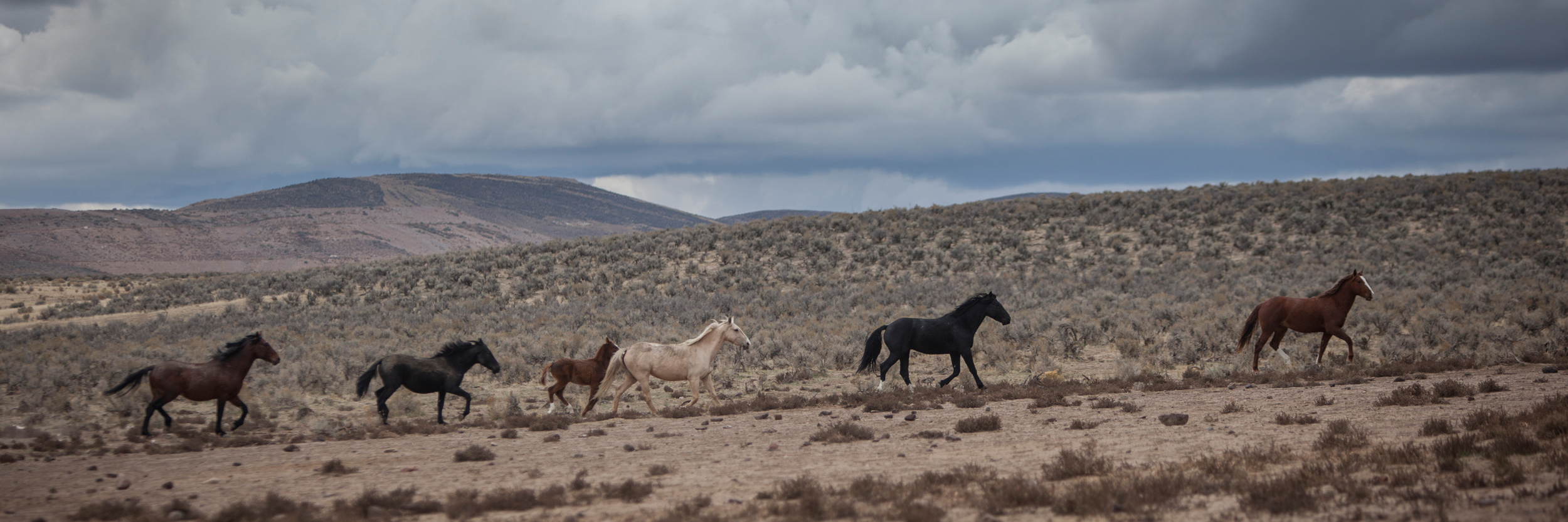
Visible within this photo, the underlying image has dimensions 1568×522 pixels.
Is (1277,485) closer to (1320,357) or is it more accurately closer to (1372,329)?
(1320,357)

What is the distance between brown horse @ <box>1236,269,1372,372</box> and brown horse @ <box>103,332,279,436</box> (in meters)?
16.0

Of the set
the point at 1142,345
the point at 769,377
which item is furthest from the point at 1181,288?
the point at 769,377

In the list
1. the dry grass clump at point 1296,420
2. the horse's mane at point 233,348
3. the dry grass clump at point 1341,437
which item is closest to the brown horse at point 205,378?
the horse's mane at point 233,348

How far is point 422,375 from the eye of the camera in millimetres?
12328

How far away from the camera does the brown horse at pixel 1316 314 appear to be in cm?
1487

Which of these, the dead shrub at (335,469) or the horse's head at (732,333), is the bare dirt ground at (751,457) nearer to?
the dead shrub at (335,469)

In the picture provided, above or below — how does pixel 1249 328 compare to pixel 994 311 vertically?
below

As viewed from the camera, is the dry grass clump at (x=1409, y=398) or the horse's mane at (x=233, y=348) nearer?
the dry grass clump at (x=1409, y=398)

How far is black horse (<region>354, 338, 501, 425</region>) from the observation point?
39.9 feet

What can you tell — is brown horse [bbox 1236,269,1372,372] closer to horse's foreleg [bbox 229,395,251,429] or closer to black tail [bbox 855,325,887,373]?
black tail [bbox 855,325,887,373]

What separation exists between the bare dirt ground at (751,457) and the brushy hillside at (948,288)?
4495mm

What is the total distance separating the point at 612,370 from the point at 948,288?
70.2 ft

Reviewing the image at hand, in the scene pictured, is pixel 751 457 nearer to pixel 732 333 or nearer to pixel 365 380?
pixel 732 333

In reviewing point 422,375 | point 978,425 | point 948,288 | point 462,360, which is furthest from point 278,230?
point 978,425
